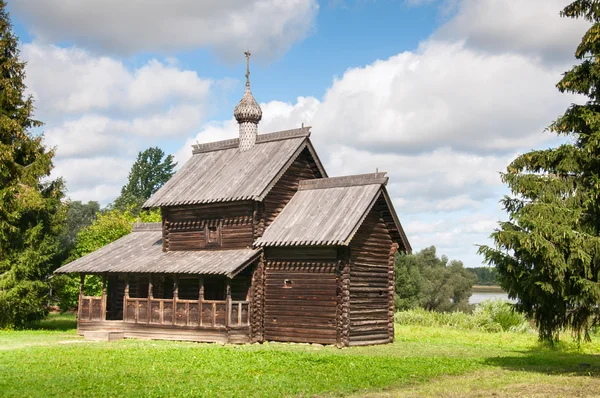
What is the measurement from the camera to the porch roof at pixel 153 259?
30.0 meters

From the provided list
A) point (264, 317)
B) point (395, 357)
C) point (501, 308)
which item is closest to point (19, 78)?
point (264, 317)

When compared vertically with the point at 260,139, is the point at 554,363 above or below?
below

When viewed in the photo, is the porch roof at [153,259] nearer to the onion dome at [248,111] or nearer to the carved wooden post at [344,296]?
the carved wooden post at [344,296]

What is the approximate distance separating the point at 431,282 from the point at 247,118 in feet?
137

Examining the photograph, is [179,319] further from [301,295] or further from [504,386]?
[504,386]

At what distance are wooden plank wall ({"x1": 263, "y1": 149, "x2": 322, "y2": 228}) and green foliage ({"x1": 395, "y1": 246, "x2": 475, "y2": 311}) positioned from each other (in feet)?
114

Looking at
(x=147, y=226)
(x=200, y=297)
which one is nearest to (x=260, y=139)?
(x=147, y=226)

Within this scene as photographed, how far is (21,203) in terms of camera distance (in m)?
36.8

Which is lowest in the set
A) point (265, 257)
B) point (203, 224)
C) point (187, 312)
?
point (187, 312)

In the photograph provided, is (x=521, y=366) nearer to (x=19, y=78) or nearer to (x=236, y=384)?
(x=236, y=384)

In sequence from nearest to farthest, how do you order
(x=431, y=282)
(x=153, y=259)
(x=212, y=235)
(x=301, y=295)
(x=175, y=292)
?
(x=301, y=295) < (x=175, y=292) < (x=212, y=235) < (x=153, y=259) < (x=431, y=282)

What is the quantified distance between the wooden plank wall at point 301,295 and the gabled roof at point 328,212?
2.14 feet

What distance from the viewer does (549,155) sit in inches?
780

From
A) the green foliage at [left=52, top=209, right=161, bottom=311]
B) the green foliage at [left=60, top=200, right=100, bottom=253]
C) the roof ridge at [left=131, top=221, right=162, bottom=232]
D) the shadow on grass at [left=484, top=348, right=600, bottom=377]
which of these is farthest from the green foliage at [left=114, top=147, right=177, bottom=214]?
the shadow on grass at [left=484, top=348, right=600, bottom=377]
